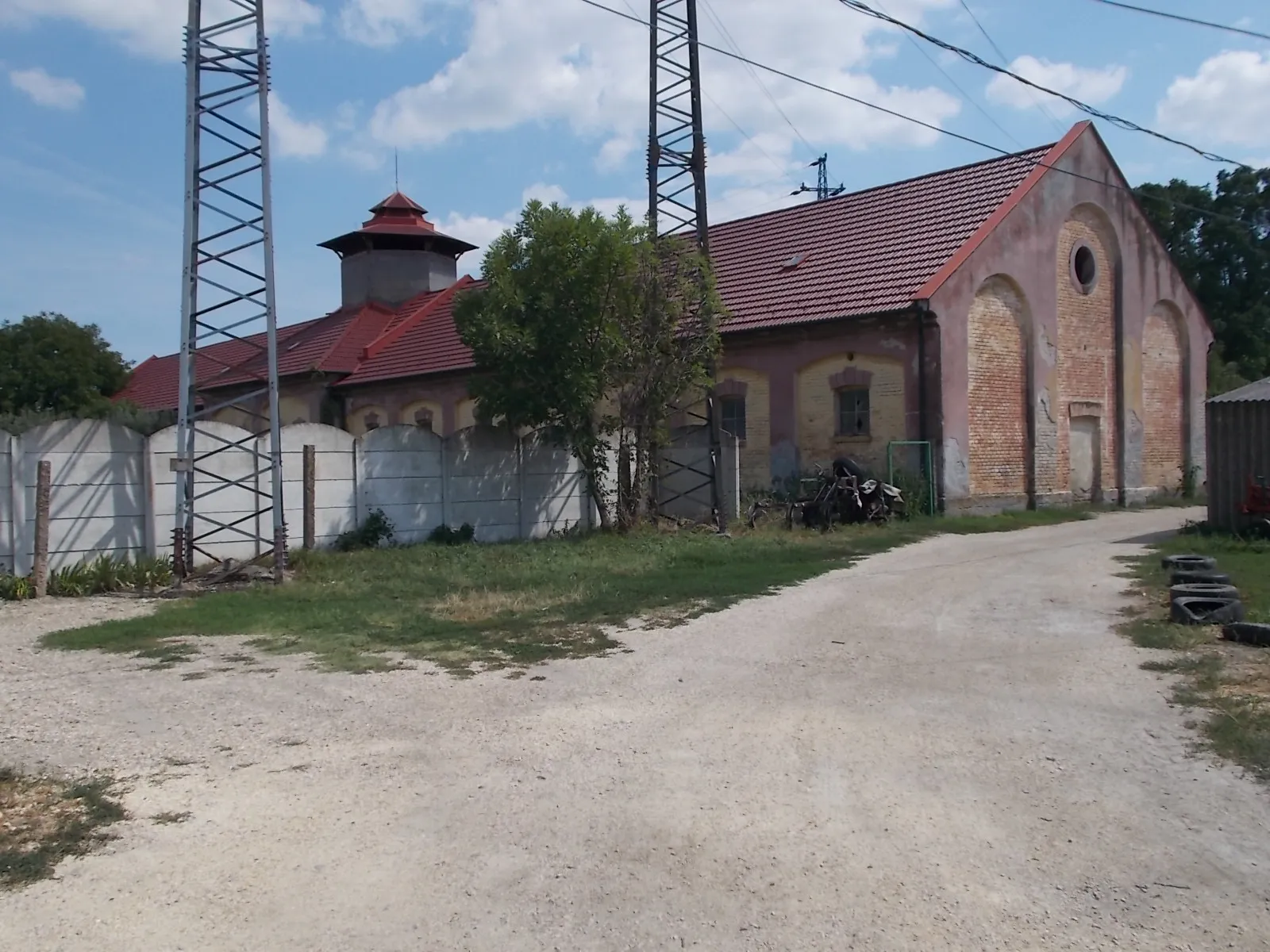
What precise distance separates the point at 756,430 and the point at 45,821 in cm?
2088

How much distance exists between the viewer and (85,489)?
14750 millimetres

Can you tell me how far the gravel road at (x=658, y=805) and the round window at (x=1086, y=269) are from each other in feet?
62.7

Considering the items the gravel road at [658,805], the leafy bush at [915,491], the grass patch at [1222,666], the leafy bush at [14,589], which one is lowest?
the gravel road at [658,805]

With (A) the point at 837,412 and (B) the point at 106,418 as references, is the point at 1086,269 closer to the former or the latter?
(A) the point at 837,412

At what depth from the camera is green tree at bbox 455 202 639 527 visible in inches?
714

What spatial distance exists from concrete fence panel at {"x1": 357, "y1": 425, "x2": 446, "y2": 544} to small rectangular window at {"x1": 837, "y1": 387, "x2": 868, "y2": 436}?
359 inches

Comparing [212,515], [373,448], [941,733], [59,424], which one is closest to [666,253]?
[373,448]

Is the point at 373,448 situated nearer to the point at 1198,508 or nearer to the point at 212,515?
the point at 212,515

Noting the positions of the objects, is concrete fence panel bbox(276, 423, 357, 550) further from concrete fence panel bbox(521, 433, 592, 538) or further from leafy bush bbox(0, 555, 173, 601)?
concrete fence panel bbox(521, 433, 592, 538)

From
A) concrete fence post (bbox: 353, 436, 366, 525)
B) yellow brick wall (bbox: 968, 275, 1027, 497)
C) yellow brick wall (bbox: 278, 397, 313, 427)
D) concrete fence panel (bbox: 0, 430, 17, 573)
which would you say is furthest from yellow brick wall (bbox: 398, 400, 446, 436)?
concrete fence panel (bbox: 0, 430, 17, 573)

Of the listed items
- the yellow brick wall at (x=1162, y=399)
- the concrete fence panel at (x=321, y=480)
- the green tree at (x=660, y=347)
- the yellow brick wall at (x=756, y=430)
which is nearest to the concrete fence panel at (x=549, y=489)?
the green tree at (x=660, y=347)

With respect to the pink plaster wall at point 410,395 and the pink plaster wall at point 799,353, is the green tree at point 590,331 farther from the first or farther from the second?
the pink plaster wall at point 410,395

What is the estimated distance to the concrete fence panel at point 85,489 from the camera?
14.2 metres

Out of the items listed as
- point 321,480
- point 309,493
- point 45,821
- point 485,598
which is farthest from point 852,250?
point 45,821
